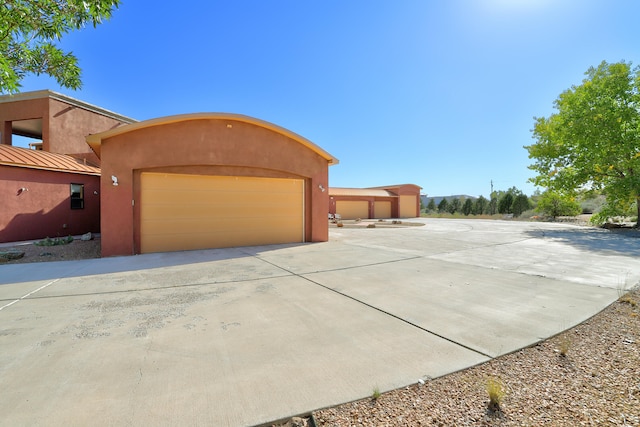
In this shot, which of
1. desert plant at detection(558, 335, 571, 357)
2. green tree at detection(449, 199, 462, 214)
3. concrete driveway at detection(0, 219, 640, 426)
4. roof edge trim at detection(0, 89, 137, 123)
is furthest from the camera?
green tree at detection(449, 199, 462, 214)

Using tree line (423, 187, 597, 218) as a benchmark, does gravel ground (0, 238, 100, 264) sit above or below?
below

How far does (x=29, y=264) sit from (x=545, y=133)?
1108 inches

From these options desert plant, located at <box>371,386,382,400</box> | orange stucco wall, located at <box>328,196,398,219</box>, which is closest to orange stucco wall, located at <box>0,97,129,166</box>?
desert plant, located at <box>371,386,382,400</box>

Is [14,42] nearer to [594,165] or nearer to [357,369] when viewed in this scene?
[357,369]

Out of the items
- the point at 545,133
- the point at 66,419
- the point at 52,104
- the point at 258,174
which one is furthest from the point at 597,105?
the point at 52,104

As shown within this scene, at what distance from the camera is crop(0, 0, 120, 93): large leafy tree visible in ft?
14.7

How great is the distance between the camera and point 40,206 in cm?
1136

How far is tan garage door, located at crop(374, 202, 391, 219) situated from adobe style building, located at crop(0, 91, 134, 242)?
2730cm

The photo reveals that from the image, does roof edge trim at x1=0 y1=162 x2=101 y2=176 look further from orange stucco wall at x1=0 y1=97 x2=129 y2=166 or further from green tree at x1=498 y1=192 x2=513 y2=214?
green tree at x1=498 y1=192 x2=513 y2=214

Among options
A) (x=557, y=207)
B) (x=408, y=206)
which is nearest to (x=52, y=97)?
(x=408, y=206)

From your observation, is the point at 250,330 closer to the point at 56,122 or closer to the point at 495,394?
the point at 495,394

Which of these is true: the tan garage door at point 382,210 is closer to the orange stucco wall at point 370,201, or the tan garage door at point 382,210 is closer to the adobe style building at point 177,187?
the orange stucco wall at point 370,201

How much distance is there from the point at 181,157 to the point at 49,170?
23.4 feet

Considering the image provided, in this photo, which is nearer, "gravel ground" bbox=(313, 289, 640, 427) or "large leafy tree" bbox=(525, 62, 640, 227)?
"gravel ground" bbox=(313, 289, 640, 427)
